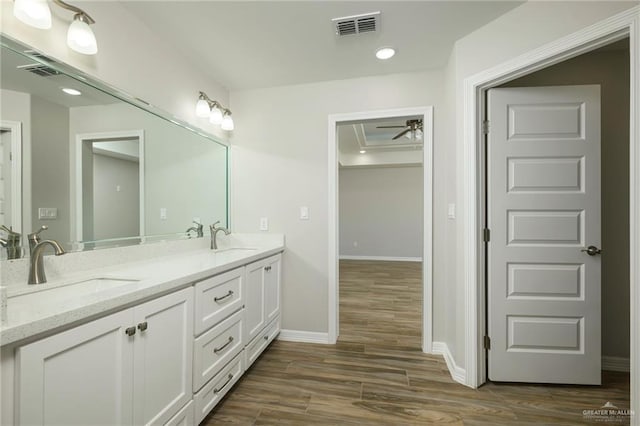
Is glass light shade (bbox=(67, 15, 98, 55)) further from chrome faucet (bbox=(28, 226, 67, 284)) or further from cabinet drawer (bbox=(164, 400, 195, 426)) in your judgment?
cabinet drawer (bbox=(164, 400, 195, 426))

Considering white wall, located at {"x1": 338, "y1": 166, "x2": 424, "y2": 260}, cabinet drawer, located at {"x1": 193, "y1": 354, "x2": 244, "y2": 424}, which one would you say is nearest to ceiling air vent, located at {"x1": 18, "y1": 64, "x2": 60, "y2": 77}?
cabinet drawer, located at {"x1": 193, "y1": 354, "x2": 244, "y2": 424}

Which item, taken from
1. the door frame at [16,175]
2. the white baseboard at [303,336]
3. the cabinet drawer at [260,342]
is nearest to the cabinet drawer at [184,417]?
A: the cabinet drawer at [260,342]

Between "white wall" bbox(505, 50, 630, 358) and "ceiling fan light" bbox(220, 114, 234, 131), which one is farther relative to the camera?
"ceiling fan light" bbox(220, 114, 234, 131)

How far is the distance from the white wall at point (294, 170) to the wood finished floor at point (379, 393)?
1.42ft

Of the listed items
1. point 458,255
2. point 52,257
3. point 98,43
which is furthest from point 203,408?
point 98,43

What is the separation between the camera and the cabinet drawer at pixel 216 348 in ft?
4.65

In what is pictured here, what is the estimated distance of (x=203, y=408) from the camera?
147cm

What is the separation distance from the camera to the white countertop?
78cm

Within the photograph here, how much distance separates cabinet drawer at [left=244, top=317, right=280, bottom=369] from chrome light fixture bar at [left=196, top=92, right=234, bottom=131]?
72.3 inches

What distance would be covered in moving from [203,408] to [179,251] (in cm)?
108

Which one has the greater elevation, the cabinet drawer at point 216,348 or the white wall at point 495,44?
the white wall at point 495,44

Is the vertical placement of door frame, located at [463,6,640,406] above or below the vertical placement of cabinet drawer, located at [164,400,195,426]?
above

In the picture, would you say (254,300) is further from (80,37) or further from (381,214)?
(381,214)

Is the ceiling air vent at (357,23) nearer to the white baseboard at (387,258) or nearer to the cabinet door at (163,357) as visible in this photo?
the cabinet door at (163,357)
